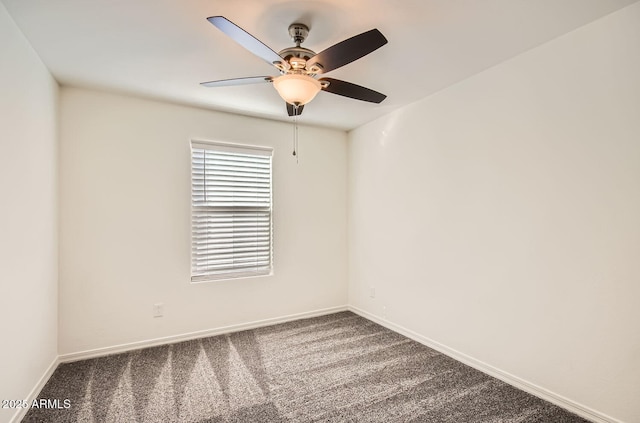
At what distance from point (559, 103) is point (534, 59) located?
389 millimetres

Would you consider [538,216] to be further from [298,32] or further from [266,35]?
[266,35]

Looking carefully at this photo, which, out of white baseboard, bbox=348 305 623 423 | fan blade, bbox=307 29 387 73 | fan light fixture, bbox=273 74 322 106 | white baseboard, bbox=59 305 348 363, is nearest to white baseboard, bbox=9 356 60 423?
white baseboard, bbox=59 305 348 363

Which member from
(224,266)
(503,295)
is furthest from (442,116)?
(224,266)

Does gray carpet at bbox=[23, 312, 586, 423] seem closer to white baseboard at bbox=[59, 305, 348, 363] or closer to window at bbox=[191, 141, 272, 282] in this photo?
white baseboard at bbox=[59, 305, 348, 363]

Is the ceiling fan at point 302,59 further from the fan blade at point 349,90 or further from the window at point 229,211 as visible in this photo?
the window at point 229,211

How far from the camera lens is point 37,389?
2283 millimetres

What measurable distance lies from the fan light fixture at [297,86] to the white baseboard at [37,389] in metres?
2.56

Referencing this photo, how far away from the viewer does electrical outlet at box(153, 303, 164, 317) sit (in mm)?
3176

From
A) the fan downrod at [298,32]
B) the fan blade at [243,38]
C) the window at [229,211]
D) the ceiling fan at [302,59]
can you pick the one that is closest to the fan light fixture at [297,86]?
the ceiling fan at [302,59]

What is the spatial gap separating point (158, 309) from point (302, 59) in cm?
278

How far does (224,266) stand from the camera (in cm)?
355

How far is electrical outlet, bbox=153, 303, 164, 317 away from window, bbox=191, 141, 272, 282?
0.42 m

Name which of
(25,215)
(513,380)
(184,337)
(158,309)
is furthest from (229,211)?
(513,380)

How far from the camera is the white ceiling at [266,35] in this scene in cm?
178
